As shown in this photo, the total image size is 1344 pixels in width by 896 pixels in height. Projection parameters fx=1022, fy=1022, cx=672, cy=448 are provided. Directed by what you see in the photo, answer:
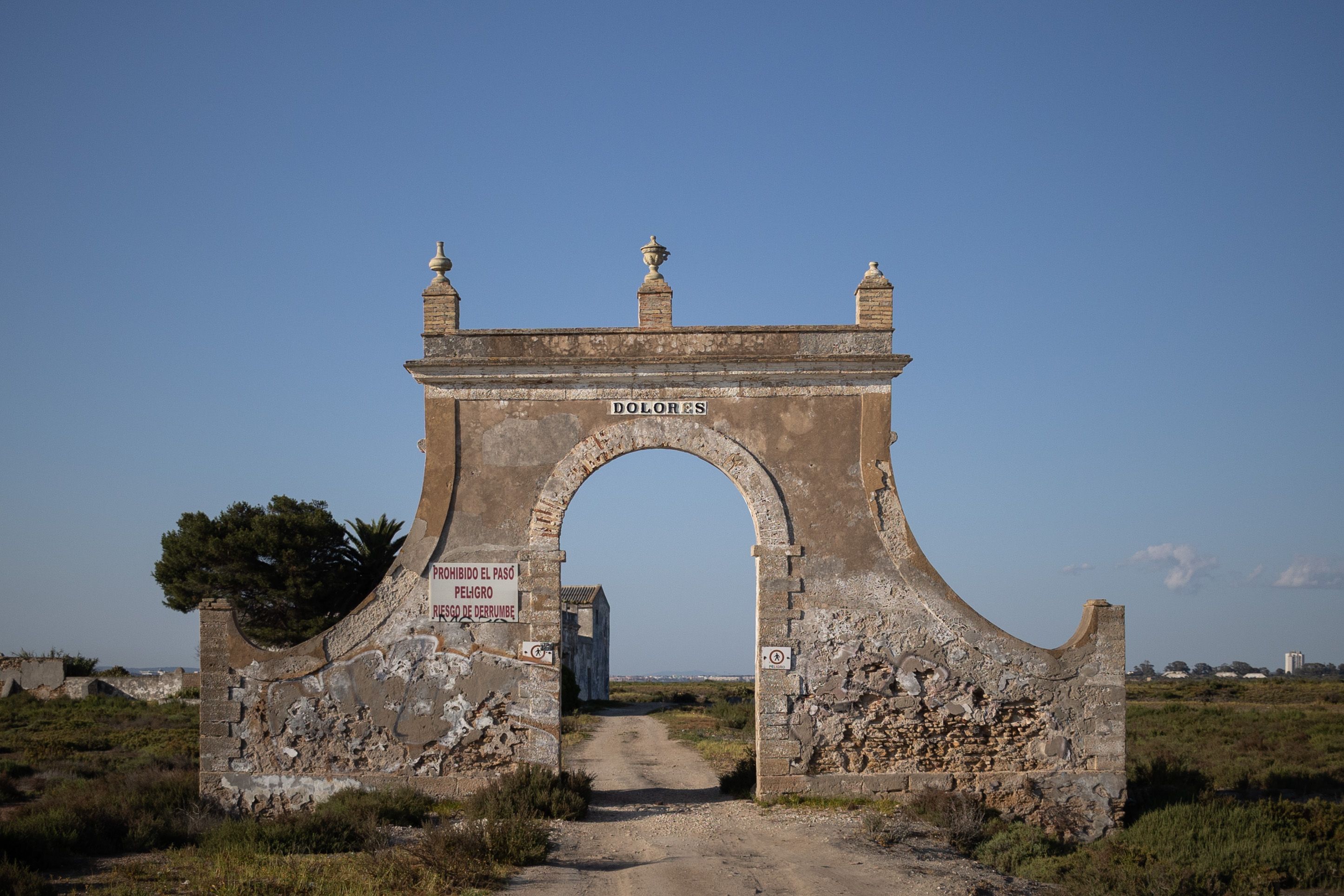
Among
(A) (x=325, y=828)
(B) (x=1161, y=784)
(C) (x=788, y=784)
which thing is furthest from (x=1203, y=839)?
(A) (x=325, y=828)

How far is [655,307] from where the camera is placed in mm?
12523

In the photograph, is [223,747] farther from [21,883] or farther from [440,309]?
[440,309]

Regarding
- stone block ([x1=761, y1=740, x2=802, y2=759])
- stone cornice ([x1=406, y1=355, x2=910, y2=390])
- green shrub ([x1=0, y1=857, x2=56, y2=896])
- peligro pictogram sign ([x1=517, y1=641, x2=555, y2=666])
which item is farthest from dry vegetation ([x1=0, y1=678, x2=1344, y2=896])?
stone cornice ([x1=406, y1=355, x2=910, y2=390])

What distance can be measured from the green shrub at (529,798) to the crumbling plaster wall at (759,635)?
37cm

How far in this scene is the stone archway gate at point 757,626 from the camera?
1188cm

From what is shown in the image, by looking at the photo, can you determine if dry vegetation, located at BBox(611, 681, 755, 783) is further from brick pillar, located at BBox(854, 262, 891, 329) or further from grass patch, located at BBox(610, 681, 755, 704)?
brick pillar, located at BBox(854, 262, 891, 329)

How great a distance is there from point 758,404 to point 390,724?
5.74 metres

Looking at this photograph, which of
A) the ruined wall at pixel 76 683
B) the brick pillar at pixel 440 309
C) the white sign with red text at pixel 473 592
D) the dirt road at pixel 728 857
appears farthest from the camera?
the ruined wall at pixel 76 683

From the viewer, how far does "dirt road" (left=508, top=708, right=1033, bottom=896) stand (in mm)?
8711

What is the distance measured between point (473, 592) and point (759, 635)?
3.42 m

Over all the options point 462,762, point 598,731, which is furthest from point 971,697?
point 598,731

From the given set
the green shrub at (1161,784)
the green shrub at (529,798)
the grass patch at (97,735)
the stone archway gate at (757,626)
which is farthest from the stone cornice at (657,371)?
the grass patch at (97,735)

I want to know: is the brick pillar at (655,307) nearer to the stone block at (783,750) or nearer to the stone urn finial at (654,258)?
the stone urn finial at (654,258)

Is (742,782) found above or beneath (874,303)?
beneath
